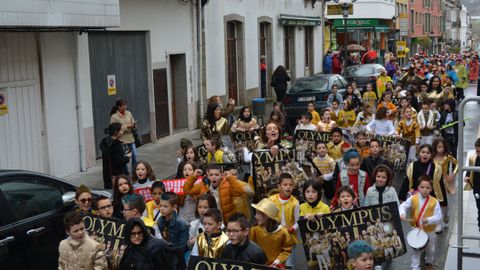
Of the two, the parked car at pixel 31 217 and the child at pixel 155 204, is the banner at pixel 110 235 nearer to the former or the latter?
the parked car at pixel 31 217

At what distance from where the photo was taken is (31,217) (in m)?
7.41

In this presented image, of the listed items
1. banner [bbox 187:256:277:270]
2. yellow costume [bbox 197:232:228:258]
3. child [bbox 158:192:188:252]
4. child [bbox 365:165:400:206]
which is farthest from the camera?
child [bbox 365:165:400:206]

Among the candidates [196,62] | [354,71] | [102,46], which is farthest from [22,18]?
[354,71]

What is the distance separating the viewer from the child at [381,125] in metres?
14.2

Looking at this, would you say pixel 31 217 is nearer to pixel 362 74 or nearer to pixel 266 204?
pixel 266 204

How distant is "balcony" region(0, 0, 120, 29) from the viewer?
39.7 ft

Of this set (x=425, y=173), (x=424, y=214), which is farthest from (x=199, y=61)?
(x=424, y=214)

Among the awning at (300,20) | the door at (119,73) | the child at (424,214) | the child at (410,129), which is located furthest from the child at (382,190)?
the awning at (300,20)

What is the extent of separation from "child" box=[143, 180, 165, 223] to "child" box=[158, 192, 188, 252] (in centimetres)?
35

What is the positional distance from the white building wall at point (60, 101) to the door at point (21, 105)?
18 cm

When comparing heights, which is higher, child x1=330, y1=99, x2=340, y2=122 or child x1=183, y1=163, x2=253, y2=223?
child x1=330, y1=99, x2=340, y2=122

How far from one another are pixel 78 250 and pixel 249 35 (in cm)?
2082

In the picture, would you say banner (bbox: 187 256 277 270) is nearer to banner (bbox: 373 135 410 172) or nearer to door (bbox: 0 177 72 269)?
door (bbox: 0 177 72 269)

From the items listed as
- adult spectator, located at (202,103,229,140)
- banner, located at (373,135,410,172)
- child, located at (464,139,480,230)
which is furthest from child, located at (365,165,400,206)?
adult spectator, located at (202,103,229,140)
